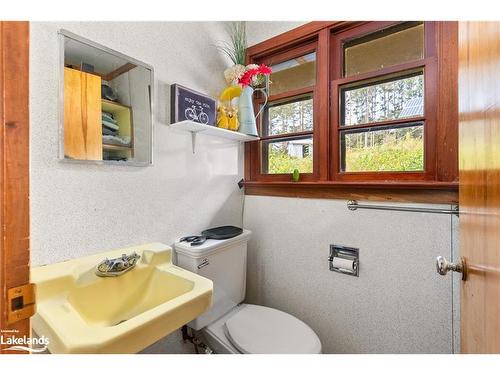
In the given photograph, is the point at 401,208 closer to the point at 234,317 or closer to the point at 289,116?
the point at 289,116

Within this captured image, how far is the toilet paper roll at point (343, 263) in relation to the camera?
121cm

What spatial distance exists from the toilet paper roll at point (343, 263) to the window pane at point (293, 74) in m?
1.10

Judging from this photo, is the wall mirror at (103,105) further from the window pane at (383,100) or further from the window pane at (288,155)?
the window pane at (383,100)

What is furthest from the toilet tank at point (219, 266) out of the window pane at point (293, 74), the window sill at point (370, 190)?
the window pane at point (293, 74)

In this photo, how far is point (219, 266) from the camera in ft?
4.08

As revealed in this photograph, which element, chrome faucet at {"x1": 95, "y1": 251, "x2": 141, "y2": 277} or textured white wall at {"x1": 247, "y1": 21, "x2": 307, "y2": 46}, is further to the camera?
textured white wall at {"x1": 247, "y1": 21, "x2": 307, "y2": 46}

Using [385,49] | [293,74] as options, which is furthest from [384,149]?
[293,74]

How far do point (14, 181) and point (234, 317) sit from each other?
1.14 metres

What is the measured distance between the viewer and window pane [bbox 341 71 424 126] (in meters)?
1.17

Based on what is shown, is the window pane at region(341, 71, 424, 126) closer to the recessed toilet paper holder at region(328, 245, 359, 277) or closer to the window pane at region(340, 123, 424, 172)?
the window pane at region(340, 123, 424, 172)

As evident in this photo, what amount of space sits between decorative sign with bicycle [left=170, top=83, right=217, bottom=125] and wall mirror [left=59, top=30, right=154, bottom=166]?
121 millimetres
